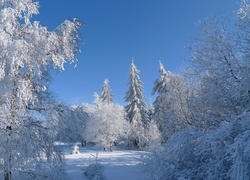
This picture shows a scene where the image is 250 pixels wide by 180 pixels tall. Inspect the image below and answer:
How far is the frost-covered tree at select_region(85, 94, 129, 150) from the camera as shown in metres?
31.7

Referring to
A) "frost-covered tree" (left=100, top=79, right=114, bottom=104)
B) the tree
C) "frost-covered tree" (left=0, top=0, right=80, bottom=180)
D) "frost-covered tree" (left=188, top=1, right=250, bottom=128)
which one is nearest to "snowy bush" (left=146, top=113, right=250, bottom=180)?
"frost-covered tree" (left=188, top=1, right=250, bottom=128)

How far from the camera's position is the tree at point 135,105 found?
109 ft

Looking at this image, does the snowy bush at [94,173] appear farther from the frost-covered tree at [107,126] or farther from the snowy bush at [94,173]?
the frost-covered tree at [107,126]

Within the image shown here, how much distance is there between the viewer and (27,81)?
654 centimetres

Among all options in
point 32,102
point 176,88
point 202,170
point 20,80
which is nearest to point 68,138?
point 32,102

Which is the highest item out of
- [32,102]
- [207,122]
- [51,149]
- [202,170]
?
[32,102]

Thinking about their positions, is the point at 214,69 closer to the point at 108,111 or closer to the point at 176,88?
the point at 176,88

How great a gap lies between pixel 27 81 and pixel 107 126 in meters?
26.3

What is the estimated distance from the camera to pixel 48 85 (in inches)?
300

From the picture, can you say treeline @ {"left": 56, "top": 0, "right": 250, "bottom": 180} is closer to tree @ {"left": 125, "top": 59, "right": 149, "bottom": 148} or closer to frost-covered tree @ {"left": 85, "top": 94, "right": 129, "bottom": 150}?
frost-covered tree @ {"left": 85, "top": 94, "right": 129, "bottom": 150}

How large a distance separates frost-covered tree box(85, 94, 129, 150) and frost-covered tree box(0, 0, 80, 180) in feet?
79.9

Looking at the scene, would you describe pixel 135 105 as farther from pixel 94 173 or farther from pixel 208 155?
pixel 208 155

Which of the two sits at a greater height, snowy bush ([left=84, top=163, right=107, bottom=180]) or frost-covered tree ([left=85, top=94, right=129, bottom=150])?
frost-covered tree ([left=85, top=94, right=129, bottom=150])

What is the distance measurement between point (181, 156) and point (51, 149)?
409 cm
